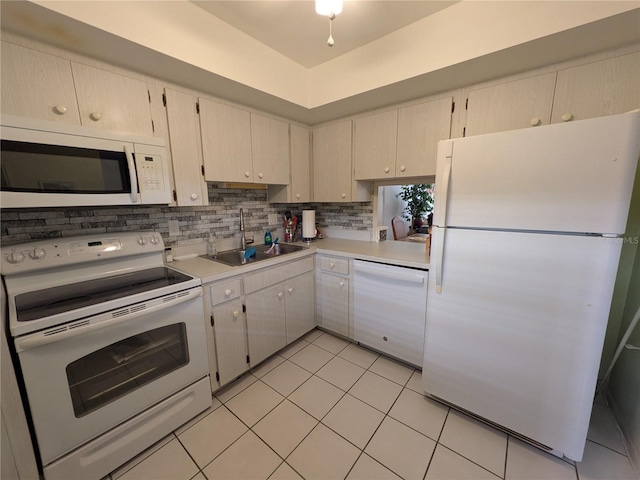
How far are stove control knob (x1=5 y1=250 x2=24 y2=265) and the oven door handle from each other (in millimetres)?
489

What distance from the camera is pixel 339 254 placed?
2.20 m

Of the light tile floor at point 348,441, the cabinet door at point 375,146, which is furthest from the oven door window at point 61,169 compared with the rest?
the cabinet door at point 375,146

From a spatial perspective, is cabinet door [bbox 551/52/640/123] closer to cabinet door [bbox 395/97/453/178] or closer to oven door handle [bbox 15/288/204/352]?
cabinet door [bbox 395/97/453/178]

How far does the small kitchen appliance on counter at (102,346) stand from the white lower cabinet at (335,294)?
112 centimetres

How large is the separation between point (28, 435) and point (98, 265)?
79cm

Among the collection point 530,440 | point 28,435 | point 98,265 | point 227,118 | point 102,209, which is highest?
point 227,118

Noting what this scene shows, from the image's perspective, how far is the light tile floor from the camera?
1.28 m

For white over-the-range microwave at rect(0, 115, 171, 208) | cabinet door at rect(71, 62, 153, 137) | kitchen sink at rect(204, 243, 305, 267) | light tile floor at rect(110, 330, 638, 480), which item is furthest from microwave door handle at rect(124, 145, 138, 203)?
light tile floor at rect(110, 330, 638, 480)

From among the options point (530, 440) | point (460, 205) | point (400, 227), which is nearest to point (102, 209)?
point (460, 205)

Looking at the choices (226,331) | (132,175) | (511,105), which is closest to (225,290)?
(226,331)

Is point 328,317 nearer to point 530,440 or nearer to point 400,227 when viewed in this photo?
point 400,227

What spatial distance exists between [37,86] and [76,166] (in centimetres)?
39

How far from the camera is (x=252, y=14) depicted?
1545 millimetres

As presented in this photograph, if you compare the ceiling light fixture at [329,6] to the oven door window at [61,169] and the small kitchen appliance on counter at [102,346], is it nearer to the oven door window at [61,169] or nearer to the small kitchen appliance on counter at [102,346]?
the oven door window at [61,169]
